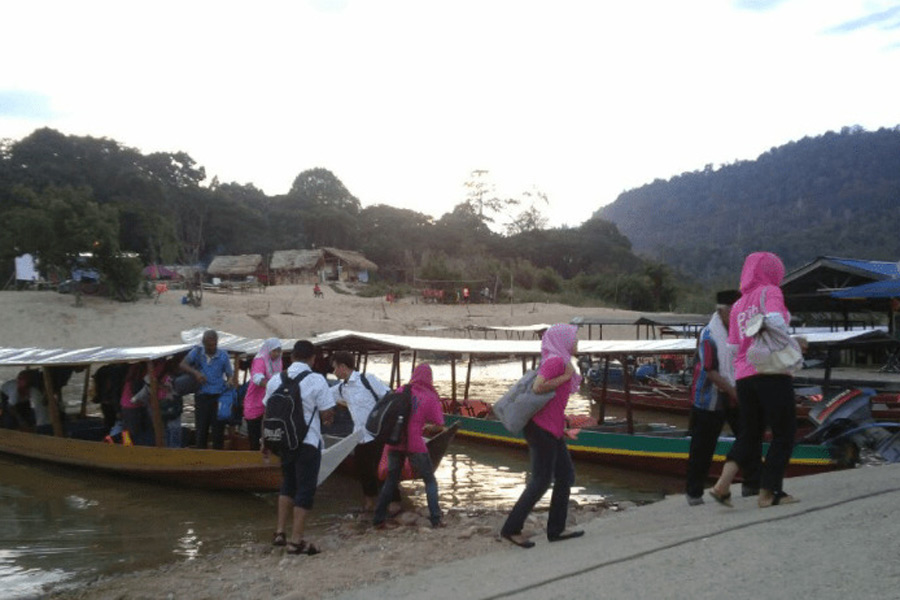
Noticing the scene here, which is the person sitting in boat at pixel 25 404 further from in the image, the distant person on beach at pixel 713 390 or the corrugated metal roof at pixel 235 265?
the corrugated metal roof at pixel 235 265

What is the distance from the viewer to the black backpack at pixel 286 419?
634 cm

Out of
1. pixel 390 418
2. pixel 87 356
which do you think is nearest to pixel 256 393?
pixel 390 418

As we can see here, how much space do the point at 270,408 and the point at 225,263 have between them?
50664 mm

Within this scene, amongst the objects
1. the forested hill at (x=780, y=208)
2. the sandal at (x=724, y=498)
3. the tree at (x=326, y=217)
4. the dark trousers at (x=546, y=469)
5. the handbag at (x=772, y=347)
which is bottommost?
the sandal at (x=724, y=498)

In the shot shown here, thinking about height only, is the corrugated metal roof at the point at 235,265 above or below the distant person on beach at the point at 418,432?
above

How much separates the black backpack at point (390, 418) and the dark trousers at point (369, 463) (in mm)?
604

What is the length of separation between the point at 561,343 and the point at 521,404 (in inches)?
20.2

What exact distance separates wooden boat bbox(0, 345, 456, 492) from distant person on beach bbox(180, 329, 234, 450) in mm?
444

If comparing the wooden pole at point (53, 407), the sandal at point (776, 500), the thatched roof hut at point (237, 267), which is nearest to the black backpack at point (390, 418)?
the sandal at point (776, 500)

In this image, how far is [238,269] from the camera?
5394 cm

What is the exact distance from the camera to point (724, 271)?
9119 centimetres

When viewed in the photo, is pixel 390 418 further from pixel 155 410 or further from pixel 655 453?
pixel 655 453

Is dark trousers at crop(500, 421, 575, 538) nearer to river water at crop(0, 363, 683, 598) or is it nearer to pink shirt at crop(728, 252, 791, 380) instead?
pink shirt at crop(728, 252, 791, 380)

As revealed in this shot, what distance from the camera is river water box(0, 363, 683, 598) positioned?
25.9 ft
